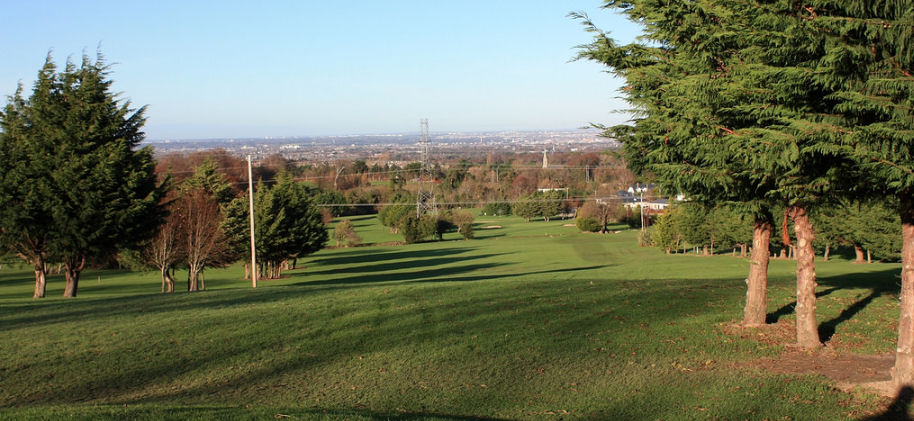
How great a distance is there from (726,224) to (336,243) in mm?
44800

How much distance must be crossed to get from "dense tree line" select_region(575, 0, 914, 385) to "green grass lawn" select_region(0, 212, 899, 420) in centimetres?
171

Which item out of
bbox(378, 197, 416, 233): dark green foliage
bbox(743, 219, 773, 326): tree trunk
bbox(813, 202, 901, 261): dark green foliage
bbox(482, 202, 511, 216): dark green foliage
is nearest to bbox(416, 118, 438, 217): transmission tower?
bbox(378, 197, 416, 233): dark green foliage

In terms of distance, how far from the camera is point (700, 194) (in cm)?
1120

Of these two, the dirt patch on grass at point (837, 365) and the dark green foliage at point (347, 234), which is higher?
the dirt patch on grass at point (837, 365)

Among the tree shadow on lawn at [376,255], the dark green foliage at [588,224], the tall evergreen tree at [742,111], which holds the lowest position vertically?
the tree shadow on lawn at [376,255]

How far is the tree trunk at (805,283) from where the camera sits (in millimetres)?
9898

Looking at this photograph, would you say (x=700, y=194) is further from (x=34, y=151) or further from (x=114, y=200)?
(x=34, y=151)

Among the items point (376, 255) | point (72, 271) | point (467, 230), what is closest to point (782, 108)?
point (72, 271)

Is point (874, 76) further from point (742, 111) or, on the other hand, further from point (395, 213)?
point (395, 213)

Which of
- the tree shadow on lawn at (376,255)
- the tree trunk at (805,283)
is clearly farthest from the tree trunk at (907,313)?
the tree shadow on lawn at (376,255)

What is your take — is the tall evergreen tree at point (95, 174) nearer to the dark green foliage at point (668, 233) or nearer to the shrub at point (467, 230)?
the dark green foliage at point (668, 233)

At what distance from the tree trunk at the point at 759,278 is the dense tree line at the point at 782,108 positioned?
2 cm

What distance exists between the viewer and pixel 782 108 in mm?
7816

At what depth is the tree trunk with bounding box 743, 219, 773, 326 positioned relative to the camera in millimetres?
11445
